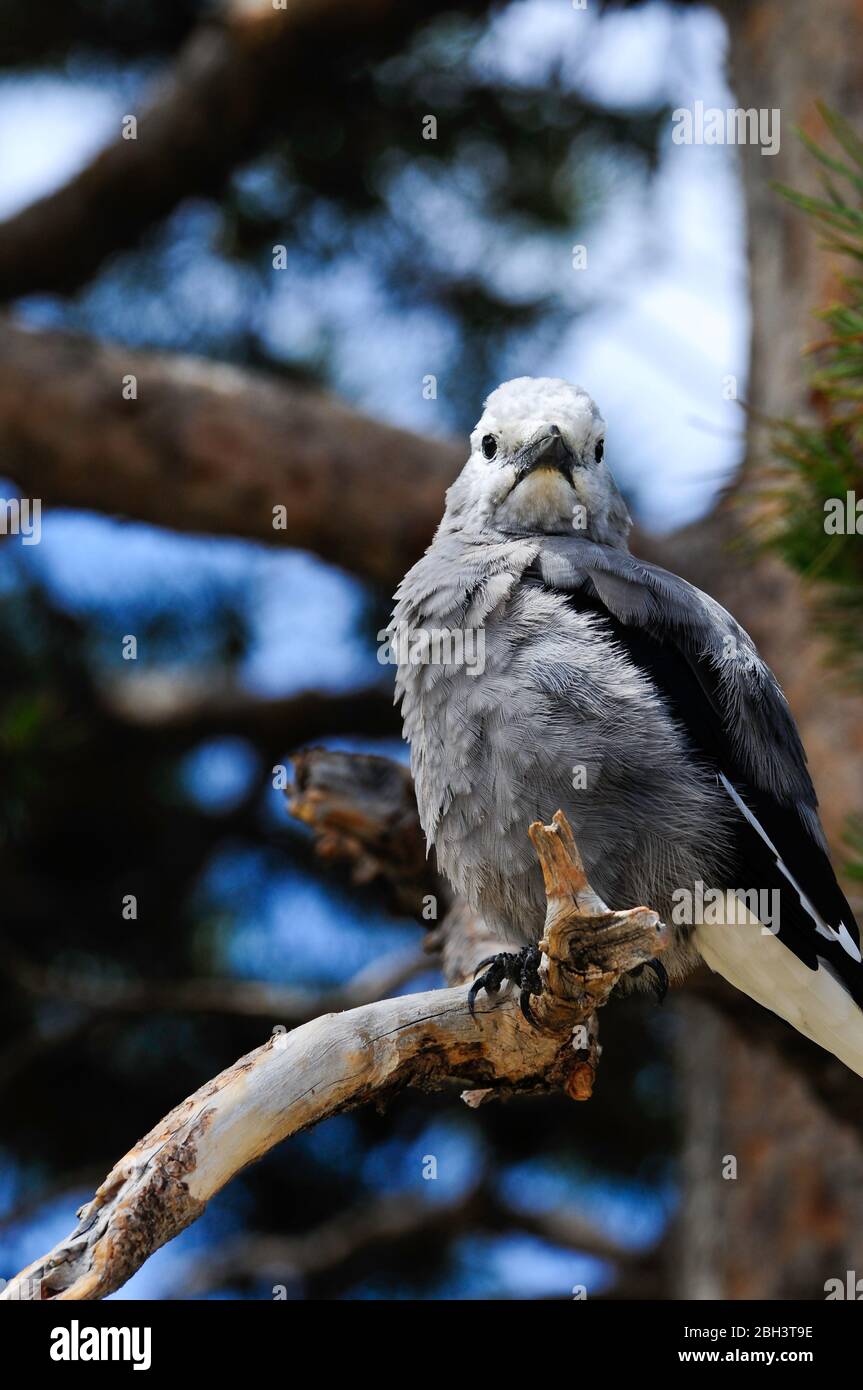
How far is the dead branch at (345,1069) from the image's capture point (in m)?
2.09

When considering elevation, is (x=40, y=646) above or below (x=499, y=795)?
above

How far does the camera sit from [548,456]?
9.88ft

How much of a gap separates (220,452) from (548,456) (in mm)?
2269

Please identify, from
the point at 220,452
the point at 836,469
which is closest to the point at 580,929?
the point at 836,469

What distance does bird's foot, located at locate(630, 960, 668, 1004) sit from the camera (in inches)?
106

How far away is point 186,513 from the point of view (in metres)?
5.12

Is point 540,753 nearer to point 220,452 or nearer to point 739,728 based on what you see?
point 739,728

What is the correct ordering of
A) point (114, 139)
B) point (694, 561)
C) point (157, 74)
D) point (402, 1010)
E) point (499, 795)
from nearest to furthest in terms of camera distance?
point (402, 1010) → point (499, 795) → point (694, 561) → point (114, 139) → point (157, 74)

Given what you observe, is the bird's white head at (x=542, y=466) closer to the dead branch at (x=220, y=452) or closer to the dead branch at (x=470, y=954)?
the dead branch at (x=470, y=954)

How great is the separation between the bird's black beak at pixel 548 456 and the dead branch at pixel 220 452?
1880 mm

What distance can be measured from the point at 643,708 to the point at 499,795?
13.0 inches

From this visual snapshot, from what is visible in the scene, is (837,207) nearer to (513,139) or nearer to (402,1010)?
(402,1010)

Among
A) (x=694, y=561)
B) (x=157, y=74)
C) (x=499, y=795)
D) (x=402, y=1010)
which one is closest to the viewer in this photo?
(x=402, y=1010)
